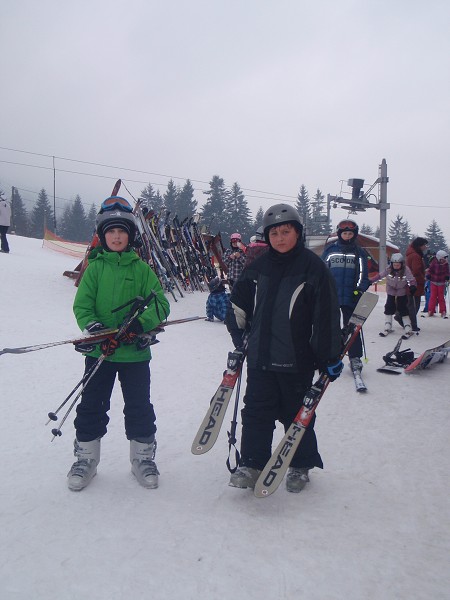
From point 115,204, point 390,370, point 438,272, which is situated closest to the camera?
point 115,204

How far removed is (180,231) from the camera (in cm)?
1404

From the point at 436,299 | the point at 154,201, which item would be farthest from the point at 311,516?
the point at 154,201

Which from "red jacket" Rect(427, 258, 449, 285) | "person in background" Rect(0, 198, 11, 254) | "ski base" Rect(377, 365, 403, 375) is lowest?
"ski base" Rect(377, 365, 403, 375)

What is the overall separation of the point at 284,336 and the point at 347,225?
3.35 m

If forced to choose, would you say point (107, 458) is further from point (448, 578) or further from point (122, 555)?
point (448, 578)

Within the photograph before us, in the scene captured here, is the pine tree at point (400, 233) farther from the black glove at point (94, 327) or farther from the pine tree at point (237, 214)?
the black glove at point (94, 327)

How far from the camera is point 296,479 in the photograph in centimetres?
316

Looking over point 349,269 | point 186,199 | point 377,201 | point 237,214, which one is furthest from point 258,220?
point 349,269

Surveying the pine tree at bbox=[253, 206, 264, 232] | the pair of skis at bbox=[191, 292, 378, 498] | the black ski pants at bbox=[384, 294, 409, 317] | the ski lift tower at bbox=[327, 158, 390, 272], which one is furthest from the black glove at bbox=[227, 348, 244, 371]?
the pine tree at bbox=[253, 206, 264, 232]

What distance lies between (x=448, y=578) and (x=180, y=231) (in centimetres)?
1246

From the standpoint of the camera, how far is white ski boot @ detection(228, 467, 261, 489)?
9.93 feet

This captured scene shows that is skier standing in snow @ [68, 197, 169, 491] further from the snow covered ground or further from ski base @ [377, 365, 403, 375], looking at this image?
ski base @ [377, 365, 403, 375]

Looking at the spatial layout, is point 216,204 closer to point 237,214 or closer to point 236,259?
point 237,214

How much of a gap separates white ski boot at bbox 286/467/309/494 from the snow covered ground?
0.06m
